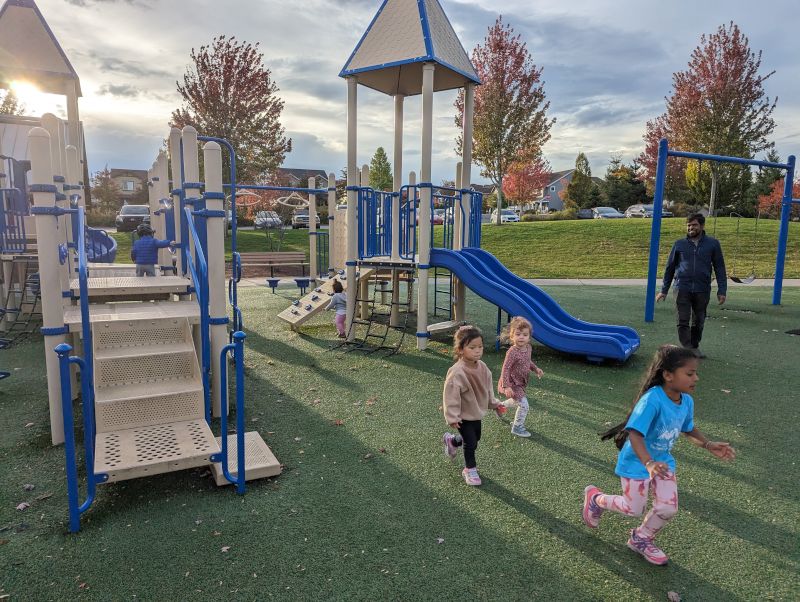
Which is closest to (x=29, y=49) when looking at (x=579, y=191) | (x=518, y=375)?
(x=518, y=375)

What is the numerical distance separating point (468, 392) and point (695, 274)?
480 cm

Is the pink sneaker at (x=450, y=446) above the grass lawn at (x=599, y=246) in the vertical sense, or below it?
below

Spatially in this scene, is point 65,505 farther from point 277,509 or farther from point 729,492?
point 729,492

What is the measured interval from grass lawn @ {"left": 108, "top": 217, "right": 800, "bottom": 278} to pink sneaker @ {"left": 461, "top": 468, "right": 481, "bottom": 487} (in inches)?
639

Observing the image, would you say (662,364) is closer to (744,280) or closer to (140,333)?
(140,333)

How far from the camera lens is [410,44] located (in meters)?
7.81

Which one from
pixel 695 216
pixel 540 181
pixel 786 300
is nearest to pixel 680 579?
pixel 695 216

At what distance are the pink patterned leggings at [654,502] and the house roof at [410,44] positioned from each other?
6398 millimetres

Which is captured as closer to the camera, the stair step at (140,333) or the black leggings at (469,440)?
the black leggings at (469,440)

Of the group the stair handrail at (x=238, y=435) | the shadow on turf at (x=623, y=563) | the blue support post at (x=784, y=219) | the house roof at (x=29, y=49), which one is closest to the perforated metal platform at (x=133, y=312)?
the stair handrail at (x=238, y=435)

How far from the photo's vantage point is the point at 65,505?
3.64 meters

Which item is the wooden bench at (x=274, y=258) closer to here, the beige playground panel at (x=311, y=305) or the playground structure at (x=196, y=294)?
the playground structure at (x=196, y=294)

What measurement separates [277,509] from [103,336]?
7.46 feet

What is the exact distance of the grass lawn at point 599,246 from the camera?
19875mm
